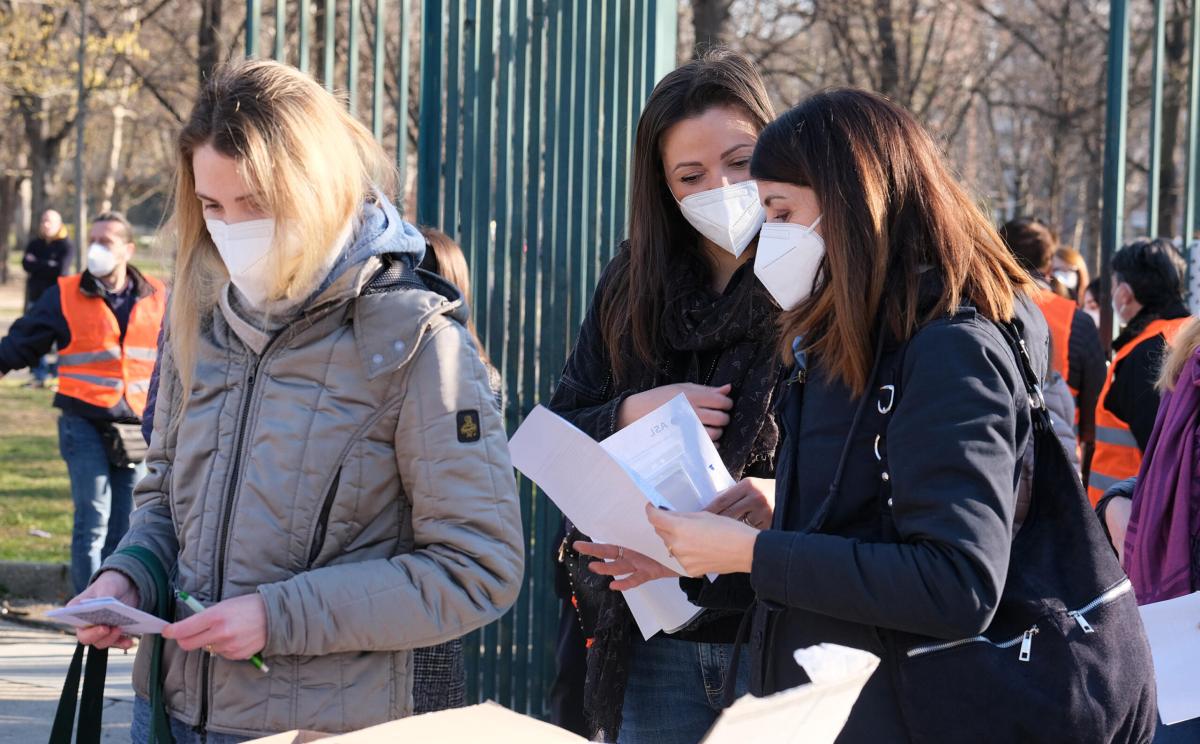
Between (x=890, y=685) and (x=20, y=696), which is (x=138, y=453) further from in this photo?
(x=890, y=685)

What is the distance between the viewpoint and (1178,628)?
2.67m

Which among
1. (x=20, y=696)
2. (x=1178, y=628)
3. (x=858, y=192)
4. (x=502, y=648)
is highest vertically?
(x=858, y=192)

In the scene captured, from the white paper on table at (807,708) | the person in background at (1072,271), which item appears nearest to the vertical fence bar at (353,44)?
the white paper on table at (807,708)

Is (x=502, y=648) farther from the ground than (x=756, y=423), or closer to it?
closer to it

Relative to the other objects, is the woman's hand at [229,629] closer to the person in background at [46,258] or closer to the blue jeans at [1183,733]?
the blue jeans at [1183,733]

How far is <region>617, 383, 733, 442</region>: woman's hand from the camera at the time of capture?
8.48ft

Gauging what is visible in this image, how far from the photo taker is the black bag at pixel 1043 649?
1824mm

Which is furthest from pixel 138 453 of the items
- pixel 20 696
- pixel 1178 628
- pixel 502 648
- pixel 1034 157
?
pixel 1034 157

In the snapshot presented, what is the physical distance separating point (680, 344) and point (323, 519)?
853 mm

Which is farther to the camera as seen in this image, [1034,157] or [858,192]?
[1034,157]

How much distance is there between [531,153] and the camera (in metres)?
4.70

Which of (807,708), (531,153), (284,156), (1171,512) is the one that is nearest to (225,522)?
(284,156)

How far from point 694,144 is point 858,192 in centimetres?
89

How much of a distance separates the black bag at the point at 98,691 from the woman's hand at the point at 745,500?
3.04ft
